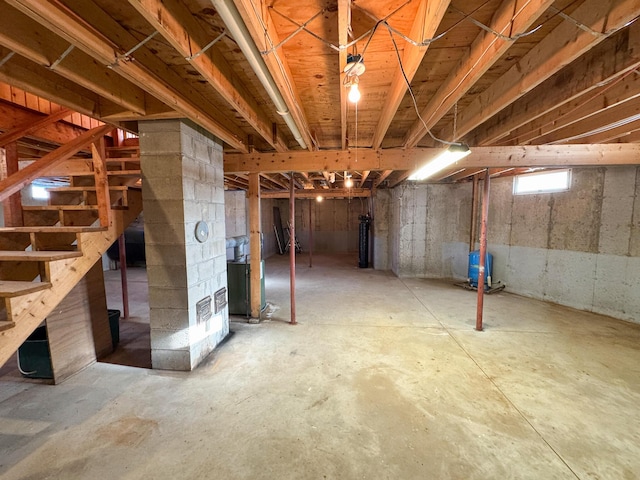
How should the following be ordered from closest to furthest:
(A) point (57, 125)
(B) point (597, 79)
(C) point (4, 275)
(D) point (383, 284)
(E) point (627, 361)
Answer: (B) point (597, 79), (C) point (4, 275), (E) point (627, 361), (A) point (57, 125), (D) point (383, 284)

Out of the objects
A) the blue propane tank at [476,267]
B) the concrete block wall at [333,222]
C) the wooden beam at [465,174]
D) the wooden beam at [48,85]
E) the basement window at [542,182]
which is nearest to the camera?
the wooden beam at [48,85]

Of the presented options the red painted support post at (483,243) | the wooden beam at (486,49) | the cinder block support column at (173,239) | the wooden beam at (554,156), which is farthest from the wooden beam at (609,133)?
the cinder block support column at (173,239)

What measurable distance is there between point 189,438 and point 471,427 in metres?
1.88

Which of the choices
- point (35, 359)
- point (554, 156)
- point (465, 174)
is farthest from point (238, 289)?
point (465, 174)

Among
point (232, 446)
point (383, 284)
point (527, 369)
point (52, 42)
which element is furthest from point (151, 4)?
point (383, 284)

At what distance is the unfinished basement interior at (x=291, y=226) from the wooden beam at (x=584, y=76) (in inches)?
0.6

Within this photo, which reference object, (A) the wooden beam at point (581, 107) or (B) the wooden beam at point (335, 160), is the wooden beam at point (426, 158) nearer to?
(B) the wooden beam at point (335, 160)

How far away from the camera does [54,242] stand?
84.0 inches

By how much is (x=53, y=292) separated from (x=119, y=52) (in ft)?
5.16

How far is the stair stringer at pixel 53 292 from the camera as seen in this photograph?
1.46m

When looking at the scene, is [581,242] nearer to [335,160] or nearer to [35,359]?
[335,160]

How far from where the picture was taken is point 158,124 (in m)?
2.29

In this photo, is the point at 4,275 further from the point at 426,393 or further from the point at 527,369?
the point at 527,369

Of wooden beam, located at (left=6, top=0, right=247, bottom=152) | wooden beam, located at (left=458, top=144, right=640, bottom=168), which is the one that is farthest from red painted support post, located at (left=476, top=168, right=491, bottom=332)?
wooden beam, located at (left=6, top=0, right=247, bottom=152)
